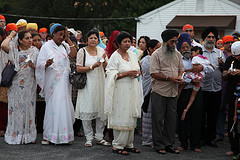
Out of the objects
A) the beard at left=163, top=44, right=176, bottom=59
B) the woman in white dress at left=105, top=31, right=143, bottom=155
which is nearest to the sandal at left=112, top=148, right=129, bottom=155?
the woman in white dress at left=105, top=31, right=143, bottom=155

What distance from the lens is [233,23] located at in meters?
24.5

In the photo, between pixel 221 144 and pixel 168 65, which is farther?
pixel 221 144

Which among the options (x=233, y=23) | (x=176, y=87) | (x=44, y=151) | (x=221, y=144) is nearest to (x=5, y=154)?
(x=44, y=151)

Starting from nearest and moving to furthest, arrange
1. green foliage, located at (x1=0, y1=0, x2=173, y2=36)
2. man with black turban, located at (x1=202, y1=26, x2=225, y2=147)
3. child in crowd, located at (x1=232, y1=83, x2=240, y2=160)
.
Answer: child in crowd, located at (x1=232, y1=83, x2=240, y2=160), man with black turban, located at (x1=202, y1=26, x2=225, y2=147), green foliage, located at (x1=0, y1=0, x2=173, y2=36)

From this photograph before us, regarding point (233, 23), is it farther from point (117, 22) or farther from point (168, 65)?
point (168, 65)

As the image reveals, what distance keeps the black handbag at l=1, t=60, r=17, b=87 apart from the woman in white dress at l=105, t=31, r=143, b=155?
6.40 ft

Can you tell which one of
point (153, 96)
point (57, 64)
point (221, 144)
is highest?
point (57, 64)

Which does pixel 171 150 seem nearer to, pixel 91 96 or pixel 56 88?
pixel 91 96

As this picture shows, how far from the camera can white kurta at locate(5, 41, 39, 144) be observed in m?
7.16

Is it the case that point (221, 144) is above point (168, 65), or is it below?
below

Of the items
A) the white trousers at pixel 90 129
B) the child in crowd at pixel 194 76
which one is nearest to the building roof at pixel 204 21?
the child in crowd at pixel 194 76

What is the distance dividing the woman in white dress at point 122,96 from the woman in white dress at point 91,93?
0.56m

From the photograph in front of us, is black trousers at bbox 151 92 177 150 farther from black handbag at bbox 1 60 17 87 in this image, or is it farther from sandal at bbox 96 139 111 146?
black handbag at bbox 1 60 17 87

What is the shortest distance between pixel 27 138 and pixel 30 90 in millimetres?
942
